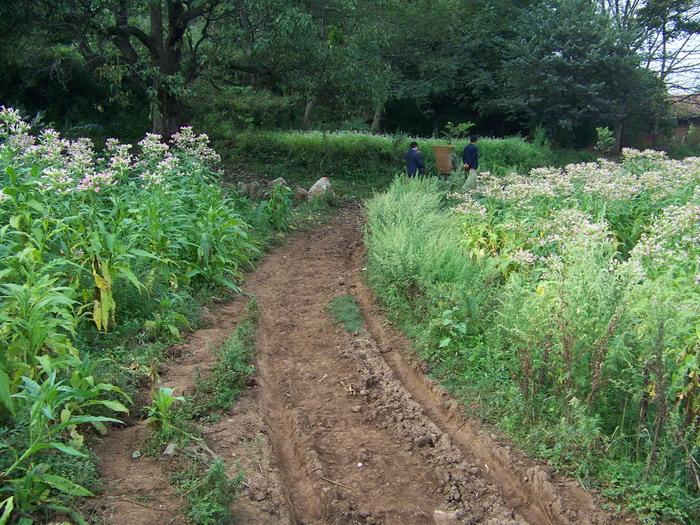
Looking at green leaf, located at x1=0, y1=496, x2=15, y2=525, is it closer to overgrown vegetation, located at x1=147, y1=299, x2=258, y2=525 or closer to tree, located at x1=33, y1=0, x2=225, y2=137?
overgrown vegetation, located at x1=147, y1=299, x2=258, y2=525

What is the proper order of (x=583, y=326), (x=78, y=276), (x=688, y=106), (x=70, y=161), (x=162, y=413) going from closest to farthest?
(x=162, y=413)
(x=583, y=326)
(x=78, y=276)
(x=70, y=161)
(x=688, y=106)

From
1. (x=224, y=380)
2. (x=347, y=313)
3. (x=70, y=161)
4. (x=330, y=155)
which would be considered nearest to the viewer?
(x=224, y=380)

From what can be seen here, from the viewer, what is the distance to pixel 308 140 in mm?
17531

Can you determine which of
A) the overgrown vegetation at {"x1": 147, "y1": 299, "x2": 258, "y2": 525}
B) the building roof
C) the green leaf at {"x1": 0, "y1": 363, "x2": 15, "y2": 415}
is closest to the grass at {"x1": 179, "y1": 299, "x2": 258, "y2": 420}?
the overgrown vegetation at {"x1": 147, "y1": 299, "x2": 258, "y2": 525}

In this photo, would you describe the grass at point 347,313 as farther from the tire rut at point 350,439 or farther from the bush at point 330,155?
the bush at point 330,155

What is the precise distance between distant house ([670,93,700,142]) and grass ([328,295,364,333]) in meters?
33.4

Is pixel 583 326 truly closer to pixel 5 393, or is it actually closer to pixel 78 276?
pixel 5 393

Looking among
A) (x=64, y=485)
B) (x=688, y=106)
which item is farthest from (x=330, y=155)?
(x=688, y=106)

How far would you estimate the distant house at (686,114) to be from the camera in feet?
112

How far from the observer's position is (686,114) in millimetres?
34969

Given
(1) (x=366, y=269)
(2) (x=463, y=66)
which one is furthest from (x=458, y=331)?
(2) (x=463, y=66)

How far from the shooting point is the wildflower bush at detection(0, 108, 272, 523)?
3174 millimetres

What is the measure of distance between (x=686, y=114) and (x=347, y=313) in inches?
1406

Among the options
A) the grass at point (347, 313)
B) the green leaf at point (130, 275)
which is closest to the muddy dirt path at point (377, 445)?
the grass at point (347, 313)
